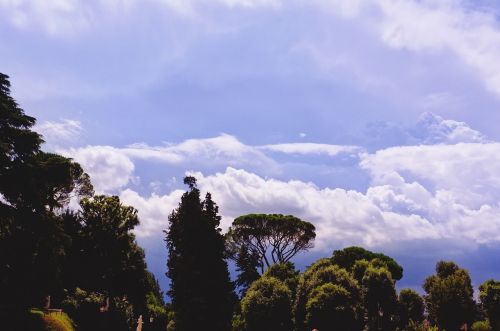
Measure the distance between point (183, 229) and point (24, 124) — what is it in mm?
18279

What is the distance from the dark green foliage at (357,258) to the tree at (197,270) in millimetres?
23735

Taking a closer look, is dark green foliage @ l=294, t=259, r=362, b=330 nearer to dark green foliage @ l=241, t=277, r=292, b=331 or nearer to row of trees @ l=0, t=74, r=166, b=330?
dark green foliage @ l=241, t=277, r=292, b=331

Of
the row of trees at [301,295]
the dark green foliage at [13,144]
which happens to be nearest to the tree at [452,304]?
the row of trees at [301,295]

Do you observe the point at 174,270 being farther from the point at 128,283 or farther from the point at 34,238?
the point at 34,238

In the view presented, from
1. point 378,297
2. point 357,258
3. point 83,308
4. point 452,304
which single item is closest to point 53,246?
point 83,308

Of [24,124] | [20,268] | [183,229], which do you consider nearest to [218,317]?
[183,229]

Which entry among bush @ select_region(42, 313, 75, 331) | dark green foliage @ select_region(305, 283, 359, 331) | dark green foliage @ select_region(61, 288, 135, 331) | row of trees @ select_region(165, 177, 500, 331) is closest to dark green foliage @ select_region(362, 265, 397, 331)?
row of trees @ select_region(165, 177, 500, 331)

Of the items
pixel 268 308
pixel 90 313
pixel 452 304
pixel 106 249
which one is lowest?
pixel 90 313

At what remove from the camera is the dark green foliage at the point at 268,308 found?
33.9m

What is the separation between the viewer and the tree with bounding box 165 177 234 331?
40125mm

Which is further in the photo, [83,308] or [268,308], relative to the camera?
[83,308]

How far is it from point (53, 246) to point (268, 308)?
49.8 ft

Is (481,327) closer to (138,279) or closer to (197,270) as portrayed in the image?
(197,270)

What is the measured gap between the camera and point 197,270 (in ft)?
135
